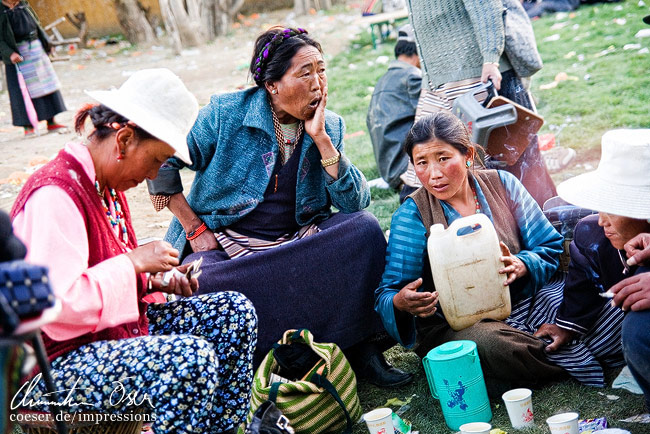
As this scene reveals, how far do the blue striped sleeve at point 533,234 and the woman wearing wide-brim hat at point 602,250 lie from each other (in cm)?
15

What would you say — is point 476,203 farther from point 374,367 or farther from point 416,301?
point 374,367

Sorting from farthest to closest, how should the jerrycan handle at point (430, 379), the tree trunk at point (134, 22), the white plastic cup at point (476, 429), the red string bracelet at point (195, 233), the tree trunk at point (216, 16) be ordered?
1. the tree trunk at point (134, 22)
2. the tree trunk at point (216, 16)
3. the red string bracelet at point (195, 233)
4. the jerrycan handle at point (430, 379)
5. the white plastic cup at point (476, 429)

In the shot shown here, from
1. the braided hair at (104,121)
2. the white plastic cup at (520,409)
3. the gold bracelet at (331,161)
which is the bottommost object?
the white plastic cup at (520,409)

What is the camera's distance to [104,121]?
9.45ft

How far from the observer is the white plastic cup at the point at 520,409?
3031mm

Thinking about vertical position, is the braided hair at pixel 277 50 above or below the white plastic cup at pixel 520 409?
above

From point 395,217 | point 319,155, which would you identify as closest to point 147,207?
point 319,155

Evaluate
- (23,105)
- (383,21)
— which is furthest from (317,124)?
(383,21)

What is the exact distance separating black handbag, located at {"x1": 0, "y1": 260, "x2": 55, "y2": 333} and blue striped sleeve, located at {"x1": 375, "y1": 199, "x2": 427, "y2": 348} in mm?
2038

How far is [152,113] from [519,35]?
2956 mm

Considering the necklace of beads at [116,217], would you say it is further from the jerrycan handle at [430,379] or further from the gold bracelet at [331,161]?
the jerrycan handle at [430,379]

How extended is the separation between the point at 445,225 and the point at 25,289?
2.27 m

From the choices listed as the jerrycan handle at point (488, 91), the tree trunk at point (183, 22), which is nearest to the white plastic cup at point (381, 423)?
the jerrycan handle at point (488, 91)

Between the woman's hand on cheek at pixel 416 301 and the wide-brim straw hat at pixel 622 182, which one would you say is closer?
the wide-brim straw hat at pixel 622 182
